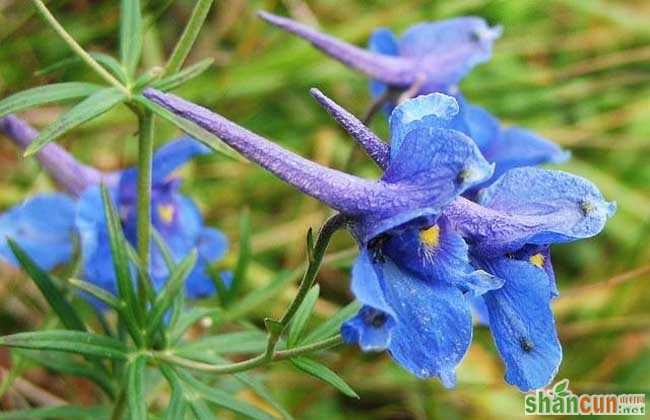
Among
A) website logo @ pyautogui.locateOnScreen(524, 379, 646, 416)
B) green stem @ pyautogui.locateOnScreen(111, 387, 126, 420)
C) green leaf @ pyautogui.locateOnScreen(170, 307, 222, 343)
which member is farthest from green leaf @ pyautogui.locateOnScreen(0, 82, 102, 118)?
website logo @ pyautogui.locateOnScreen(524, 379, 646, 416)

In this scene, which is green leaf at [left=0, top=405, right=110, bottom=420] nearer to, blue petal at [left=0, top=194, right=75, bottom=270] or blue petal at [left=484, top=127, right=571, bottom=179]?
blue petal at [left=0, top=194, right=75, bottom=270]

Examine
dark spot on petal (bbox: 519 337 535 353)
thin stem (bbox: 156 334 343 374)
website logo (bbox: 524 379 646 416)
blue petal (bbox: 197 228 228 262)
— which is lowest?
dark spot on petal (bbox: 519 337 535 353)

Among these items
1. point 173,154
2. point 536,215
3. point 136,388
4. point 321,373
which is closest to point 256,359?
point 321,373

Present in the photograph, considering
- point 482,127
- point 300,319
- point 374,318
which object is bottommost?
point 374,318

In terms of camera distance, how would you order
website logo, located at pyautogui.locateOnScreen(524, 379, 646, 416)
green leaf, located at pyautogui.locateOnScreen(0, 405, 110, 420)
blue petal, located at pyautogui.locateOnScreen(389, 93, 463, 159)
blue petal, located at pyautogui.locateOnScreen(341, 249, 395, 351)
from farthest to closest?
website logo, located at pyautogui.locateOnScreen(524, 379, 646, 416)
green leaf, located at pyautogui.locateOnScreen(0, 405, 110, 420)
blue petal, located at pyautogui.locateOnScreen(389, 93, 463, 159)
blue petal, located at pyautogui.locateOnScreen(341, 249, 395, 351)

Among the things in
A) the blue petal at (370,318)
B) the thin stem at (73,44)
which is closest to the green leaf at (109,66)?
the thin stem at (73,44)

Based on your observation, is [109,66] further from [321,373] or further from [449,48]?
[449,48]

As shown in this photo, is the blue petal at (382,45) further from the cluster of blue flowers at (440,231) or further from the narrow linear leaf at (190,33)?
the cluster of blue flowers at (440,231)
